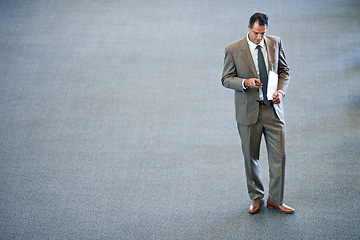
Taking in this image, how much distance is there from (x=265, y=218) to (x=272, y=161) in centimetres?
48

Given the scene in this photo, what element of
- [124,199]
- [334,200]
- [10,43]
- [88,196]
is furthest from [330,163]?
[10,43]

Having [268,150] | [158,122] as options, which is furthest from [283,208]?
[158,122]

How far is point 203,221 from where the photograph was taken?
Result: 3.65 m

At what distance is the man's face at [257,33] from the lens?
10.1ft

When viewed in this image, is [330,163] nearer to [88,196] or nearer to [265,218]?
[265,218]

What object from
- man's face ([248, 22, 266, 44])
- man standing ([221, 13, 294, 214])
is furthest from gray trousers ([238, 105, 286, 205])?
man's face ([248, 22, 266, 44])

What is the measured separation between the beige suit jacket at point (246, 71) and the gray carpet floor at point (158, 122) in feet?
2.80

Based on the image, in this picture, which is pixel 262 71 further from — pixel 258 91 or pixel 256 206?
pixel 256 206

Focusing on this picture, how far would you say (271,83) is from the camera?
3229 mm

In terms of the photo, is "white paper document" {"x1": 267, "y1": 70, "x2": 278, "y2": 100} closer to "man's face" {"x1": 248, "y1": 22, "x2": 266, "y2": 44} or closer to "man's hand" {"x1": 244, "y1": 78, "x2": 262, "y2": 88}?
"man's hand" {"x1": 244, "y1": 78, "x2": 262, "y2": 88}

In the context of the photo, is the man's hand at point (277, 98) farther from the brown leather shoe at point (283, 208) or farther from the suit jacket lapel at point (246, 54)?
the brown leather shoe at point (283, 208)

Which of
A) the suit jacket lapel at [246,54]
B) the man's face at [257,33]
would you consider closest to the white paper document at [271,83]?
the suit jacket lapel at [246,54]

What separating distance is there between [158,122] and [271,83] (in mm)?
1737

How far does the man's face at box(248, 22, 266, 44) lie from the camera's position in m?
3.07
